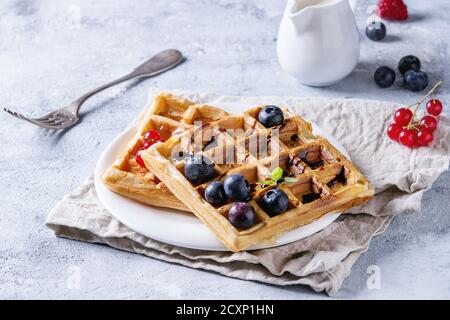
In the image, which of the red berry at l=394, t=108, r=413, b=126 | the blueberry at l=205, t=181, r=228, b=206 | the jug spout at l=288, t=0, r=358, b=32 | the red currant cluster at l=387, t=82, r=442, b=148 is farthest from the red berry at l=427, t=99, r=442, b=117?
the blueberry at l=205, t=181, r=228, b=206

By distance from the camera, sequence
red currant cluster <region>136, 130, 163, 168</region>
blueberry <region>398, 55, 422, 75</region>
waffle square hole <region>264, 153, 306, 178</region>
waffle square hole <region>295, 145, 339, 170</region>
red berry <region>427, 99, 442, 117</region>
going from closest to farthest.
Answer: waffle square hole <region>264, 153, 306, 178</region> < waffle square hole <region>295, 145, 339, 170</region> < red currant cluster <region>136, 130, 163, 168</region> < red berry <region>427, 99, 442, 117</region> < blueberry <region>398, 55, 422, 75</region>

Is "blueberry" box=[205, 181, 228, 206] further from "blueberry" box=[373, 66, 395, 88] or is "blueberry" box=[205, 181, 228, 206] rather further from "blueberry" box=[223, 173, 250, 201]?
"blueberry" box=[373, 66, 395, 88]

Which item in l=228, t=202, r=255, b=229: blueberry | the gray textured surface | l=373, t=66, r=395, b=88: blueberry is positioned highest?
l=228, t=202, r=255, b=229: blueberry

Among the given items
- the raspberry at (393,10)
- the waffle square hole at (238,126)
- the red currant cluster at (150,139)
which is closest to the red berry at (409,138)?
the waffle square hole at (238,126)

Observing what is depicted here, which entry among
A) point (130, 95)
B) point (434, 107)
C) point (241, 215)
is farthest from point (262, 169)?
point (130, 95)

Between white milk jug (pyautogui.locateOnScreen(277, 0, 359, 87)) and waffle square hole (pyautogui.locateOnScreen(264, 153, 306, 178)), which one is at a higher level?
white milk jug (pyautogui.locateOnScreen(277, 0, 359, 87))
